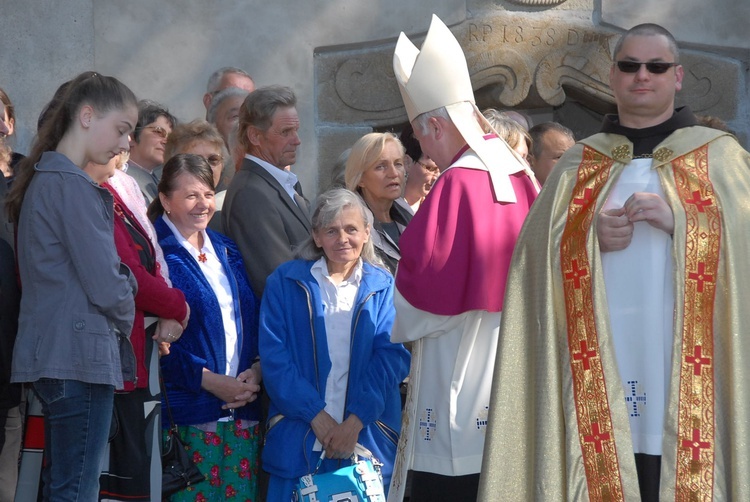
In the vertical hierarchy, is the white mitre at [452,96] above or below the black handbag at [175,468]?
above

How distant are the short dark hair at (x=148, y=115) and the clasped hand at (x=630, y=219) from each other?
2737 millimetres

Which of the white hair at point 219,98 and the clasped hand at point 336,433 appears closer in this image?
the clasped hand at point 336,433

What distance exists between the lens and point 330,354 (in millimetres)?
4777

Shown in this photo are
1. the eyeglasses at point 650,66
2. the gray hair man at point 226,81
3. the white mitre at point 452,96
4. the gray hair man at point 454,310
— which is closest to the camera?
the eyeglasses at point 650,66

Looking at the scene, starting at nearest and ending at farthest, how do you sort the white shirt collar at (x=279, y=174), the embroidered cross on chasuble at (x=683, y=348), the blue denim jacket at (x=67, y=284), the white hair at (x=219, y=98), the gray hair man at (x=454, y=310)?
the embroidered cross on chasuble at (x=683, y=348), the blue denim jacket at (x=67, y=284), the gray hair man at (x=454, y=310), the white shirt collar at (x=279, y=174), the white hair at (x=219, y=98)

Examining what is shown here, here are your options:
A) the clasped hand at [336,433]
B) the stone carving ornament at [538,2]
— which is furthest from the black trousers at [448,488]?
the stone carving ornament at [538,2]

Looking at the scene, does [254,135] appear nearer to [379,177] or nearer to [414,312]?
[379,177]

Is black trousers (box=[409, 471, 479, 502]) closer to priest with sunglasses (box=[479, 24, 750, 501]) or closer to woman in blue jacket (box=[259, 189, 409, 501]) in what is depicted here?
priest with sunglasses (box=[479, 24, 750, 501])

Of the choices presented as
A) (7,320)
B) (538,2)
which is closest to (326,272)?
(7,320)

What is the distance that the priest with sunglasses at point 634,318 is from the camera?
140 inches

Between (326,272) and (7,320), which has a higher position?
(326,272)

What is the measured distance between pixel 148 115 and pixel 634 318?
9.68 ft

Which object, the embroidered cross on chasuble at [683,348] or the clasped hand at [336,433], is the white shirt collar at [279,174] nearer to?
the clasped hand at [336,433]

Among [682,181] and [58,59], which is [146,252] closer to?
[682,181]
